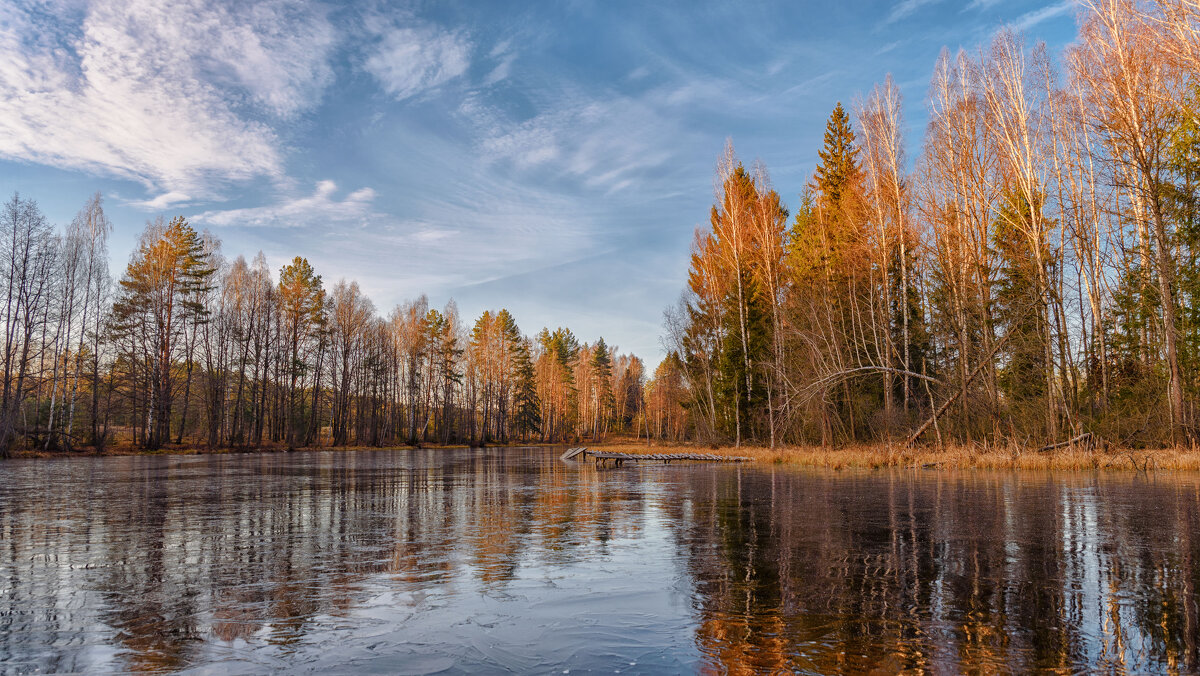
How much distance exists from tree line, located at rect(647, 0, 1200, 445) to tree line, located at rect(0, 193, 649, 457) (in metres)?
38.2

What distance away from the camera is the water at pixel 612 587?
3.60 m

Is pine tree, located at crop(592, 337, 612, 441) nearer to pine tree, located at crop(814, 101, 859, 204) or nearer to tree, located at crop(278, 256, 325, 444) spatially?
tree, located at crop(278, 256, 325, 444)

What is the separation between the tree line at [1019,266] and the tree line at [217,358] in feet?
125

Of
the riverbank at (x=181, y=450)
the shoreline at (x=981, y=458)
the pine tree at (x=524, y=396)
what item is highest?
the pine tree at (x=524, y=396)

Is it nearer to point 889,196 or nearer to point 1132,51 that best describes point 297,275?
point 889,196

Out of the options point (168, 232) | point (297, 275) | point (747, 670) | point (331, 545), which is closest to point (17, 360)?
point (168, 232)

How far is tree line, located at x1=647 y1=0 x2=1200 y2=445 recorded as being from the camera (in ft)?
61.5

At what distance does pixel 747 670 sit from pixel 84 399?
5008cm

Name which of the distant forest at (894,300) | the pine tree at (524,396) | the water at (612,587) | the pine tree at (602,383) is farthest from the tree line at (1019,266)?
the pine tree at (602,383)

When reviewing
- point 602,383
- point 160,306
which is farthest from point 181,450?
point 602,383

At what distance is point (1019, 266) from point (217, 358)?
165 feet

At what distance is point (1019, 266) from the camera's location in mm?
21453

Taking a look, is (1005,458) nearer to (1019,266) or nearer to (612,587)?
(1019,266)

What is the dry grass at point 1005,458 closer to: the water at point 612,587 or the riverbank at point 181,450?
the water at point 612,587
